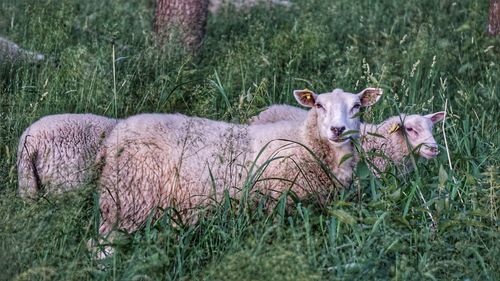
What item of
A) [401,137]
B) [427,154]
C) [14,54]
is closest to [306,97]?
[427,154]

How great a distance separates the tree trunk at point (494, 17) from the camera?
10.3 m

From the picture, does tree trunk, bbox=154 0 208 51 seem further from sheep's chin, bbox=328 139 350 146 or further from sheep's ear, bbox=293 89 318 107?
sheep's chin, bbox=328 139 350 146

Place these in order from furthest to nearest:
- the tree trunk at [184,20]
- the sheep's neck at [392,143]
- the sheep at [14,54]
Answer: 1. the tree trunk at [184,20]
2. the sheep at [14,54]
3. the sheep's neck at [392,143]

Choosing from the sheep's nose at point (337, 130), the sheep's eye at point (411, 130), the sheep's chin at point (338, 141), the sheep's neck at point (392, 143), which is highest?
the sheep's nose at point (337, 130)

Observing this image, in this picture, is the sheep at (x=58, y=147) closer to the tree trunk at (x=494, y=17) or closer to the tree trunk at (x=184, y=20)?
the tree trunk at (x=184, y=20)

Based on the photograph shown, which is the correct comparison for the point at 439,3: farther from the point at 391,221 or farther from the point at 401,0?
the point at 391,221

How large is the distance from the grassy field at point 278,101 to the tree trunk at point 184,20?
0.59ft

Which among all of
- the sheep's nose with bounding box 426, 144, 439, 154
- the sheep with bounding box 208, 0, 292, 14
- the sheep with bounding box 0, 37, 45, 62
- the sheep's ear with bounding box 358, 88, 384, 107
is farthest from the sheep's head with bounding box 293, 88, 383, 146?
the sheep with bounding box 208, 0, 292, 14

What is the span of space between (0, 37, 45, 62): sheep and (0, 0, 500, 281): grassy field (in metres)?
0.13

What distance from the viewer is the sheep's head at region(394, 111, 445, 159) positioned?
292 inches

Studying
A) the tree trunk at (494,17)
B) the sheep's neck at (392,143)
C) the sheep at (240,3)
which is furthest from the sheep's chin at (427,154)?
the sheep at (240,3)

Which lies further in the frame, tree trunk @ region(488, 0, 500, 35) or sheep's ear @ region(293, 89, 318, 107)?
tree trunk @ region(488, 0, 500, 35)

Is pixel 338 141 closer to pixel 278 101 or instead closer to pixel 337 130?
pixel 337 130

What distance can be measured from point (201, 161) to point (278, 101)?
93.1 inches
